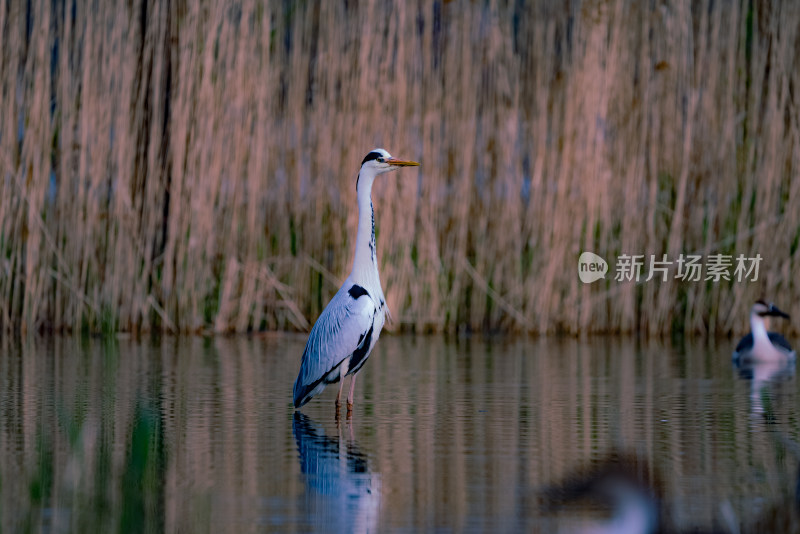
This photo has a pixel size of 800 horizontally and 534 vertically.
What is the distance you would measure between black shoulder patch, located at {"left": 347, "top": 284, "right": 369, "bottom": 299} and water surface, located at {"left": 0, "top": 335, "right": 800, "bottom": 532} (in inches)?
20.1

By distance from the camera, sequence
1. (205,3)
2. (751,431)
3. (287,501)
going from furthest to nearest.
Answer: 1. (205,3)
2. (751,431)
3. (287,501)

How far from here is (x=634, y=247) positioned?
10.7 metres

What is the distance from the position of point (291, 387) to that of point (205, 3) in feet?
14.1

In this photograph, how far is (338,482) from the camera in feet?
13.1

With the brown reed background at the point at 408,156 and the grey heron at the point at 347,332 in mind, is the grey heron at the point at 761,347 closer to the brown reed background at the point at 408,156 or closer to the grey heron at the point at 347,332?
the brown reed background at the point at 408,156

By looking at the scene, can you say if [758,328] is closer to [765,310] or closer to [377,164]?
[765,310]

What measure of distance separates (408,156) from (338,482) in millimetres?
6635

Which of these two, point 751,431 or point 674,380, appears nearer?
point 751,431

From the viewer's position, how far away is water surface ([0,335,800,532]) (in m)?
3.49

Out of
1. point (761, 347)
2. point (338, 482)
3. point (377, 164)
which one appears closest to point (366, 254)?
point (377, 164)

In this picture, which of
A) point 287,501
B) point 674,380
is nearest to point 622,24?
point 674,380

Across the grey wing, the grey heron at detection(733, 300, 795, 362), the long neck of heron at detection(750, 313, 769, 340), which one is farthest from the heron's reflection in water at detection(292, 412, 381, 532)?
the long neck of heron at detection(750, 313, 769, 340)

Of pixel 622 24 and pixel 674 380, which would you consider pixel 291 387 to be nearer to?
pixel 674 380

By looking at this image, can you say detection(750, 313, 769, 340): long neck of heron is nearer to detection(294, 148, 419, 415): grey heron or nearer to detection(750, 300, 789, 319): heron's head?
detection(750, 300, 789, 319): heron's head
